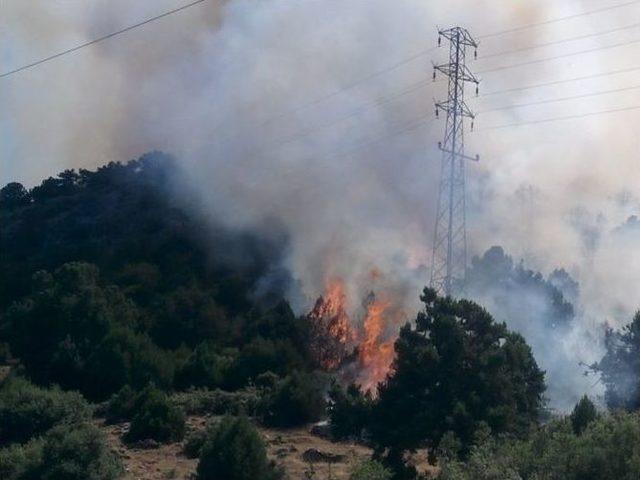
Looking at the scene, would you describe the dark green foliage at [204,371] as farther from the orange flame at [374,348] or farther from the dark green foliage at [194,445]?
the dark green foliage at [194,445]

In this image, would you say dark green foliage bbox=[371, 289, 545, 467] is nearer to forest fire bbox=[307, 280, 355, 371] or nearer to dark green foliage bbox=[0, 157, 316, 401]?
dark green foliage bbox=[0, 157, 316, 401]

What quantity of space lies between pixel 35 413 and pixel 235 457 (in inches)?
640

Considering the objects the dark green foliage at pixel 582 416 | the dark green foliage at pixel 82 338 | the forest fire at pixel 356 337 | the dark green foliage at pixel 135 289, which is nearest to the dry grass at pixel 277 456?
the dark green foliage at pixel 582 416

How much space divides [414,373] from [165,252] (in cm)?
4706

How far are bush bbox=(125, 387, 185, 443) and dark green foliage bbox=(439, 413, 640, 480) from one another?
18303mm

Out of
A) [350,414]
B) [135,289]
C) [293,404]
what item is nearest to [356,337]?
[293,404]

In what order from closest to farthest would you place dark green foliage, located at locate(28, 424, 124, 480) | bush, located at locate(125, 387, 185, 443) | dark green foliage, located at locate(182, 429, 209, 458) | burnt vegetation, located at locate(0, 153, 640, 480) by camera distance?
burnt vegetation, located at locate(0, 153, 640, 480) < dark green foliage, located at locate(28, 424, 124, 480) < dark green foliage, located at locate(182, 429, 209, 458) < bush, located at locate(125, 387, 185, 443)

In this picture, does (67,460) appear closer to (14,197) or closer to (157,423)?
(157,423)

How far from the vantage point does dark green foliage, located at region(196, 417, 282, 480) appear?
36.4 m

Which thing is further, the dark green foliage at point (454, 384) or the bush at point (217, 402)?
the bush at point (217, 402)

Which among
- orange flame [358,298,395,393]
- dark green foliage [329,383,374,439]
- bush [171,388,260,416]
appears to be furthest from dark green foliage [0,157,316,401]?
A: dark green foliage [329,383,374,439]

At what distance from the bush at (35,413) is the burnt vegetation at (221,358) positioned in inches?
4.1

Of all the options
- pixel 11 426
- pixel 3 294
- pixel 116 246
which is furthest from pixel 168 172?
pixel 11 426

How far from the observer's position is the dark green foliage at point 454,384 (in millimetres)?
38281
